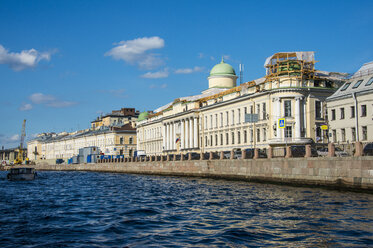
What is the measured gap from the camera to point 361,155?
27891 millimetres

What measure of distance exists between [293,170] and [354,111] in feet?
60.7

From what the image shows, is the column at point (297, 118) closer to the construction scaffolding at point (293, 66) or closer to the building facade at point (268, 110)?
the building facade at point (268, 110)

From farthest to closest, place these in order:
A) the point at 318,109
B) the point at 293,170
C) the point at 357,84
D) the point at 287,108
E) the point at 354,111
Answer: the point at 318,109 < the point at 287,108 < the point at 357,84 < the point at 354,111 < the point at 293,170

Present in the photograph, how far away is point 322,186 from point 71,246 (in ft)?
64.6

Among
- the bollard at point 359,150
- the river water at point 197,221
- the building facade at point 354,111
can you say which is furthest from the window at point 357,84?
the river water at point 197,221

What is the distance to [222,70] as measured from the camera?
9106 cm

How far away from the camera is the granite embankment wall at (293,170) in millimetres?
26984

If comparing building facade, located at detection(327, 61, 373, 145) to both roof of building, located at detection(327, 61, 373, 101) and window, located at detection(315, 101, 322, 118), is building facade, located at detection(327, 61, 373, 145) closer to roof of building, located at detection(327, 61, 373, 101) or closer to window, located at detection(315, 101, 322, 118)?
roof of building, located at detection(327, 61, 373, 101)

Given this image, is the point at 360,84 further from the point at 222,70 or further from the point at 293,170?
the point at 222,70

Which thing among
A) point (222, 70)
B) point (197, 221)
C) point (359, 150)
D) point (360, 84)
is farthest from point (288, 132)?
point (197, 221)

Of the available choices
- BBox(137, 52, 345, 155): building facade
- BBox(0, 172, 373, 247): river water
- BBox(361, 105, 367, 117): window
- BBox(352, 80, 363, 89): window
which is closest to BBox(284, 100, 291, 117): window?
BBox(137, 52, 345, 155): building facade

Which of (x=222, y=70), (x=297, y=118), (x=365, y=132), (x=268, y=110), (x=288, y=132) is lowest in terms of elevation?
(x=365, y=132)

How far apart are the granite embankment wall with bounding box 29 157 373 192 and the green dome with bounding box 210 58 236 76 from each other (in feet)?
116

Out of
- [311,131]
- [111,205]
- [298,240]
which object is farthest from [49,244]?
[311,131]
